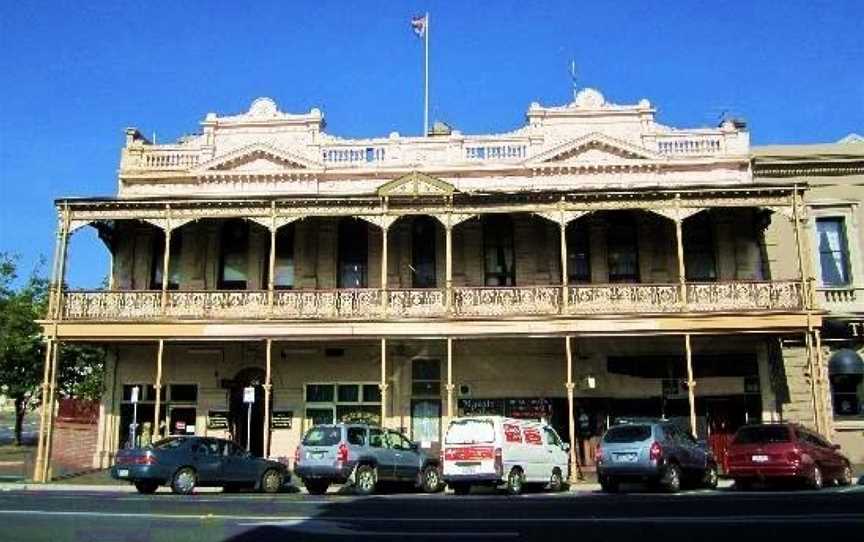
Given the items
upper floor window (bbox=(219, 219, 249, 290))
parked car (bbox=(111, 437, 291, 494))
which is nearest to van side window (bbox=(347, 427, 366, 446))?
parked car (bbox=(111, 437, 291, 494))

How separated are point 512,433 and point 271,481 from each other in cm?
590

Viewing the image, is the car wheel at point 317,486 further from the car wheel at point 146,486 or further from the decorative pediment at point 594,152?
the decorative pediment at point 594,152

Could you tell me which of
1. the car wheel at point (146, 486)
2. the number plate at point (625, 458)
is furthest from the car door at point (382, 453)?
the car wheel at point (146, 486)

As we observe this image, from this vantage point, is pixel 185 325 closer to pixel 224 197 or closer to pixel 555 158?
pixel 224 197

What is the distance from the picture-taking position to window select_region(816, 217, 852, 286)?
87.9ft

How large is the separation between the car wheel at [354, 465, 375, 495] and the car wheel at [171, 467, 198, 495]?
3763 millimetres

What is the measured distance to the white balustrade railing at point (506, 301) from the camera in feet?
80.1

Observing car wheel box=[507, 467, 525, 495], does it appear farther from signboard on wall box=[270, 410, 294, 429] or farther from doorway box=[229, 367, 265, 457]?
doorway box=[229, 367, 265, 457]

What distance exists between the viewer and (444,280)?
87.6 feet

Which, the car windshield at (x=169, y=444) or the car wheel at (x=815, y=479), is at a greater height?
the car windshield at (x=169, y=444)

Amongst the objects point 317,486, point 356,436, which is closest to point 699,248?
point 356,436

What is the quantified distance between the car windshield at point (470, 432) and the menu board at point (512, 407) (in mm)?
7534

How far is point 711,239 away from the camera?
26734 mm

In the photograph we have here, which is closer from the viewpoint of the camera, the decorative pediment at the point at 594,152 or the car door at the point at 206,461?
the car door at the point at 206,461
